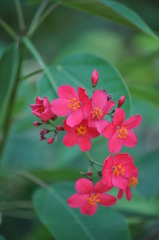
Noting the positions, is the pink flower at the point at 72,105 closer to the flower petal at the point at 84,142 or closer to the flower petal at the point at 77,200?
the flower petal at the point at 84,142

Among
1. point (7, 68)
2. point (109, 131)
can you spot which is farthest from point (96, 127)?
point (7, 68)

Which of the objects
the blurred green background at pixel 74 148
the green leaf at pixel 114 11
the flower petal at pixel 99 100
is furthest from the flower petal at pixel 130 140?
the blurred green background at pixel 74 148

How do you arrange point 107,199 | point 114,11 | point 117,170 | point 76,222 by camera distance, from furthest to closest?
point 76,222 → point 114,11 → point 107,199 → point 117,170

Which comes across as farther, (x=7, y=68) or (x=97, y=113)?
(x=7, y=68)

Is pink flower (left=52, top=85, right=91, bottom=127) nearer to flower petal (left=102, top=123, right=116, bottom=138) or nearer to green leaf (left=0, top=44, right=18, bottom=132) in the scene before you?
flower petal (left=102, top=123, right=116, bottom=138)

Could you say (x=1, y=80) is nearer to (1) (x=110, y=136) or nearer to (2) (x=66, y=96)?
(2) (x=66, y=96)

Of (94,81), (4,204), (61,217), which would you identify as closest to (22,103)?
(4,204)

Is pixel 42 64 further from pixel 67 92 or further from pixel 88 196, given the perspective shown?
pixel 88 196
